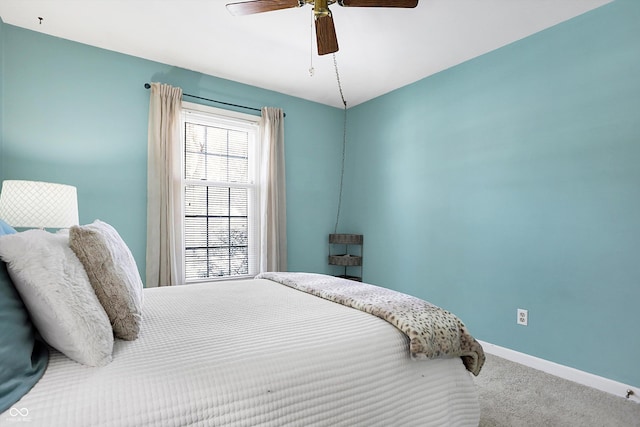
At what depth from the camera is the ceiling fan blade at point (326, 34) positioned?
1.96m

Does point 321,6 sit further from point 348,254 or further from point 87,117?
point 348,254

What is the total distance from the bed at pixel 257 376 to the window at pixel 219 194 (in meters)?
1.83

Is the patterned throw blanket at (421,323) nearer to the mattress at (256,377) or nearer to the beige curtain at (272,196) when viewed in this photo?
the mattress at (256,377)

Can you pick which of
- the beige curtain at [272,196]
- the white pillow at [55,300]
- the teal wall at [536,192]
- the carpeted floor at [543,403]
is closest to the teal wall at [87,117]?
the beige curtain at [272,196]

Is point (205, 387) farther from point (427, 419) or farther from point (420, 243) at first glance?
point (420, 243)

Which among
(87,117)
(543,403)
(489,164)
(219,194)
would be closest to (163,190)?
(219,194)

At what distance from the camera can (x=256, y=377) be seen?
3.13ft

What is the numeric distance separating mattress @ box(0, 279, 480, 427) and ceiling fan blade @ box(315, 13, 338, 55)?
1.60m

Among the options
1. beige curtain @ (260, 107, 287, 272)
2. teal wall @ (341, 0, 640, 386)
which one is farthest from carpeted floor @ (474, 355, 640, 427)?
beige curtain @ (260, 107, 287, 272)

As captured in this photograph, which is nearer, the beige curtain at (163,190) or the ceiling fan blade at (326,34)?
the ceiling fan blade at (326,34)

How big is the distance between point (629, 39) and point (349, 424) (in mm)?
2778

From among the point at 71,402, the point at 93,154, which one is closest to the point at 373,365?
the point at 71,402

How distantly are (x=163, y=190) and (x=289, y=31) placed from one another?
5.66ft

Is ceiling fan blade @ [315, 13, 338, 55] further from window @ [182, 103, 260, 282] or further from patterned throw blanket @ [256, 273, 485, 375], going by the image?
window @ [182, 103, 260, 282]
